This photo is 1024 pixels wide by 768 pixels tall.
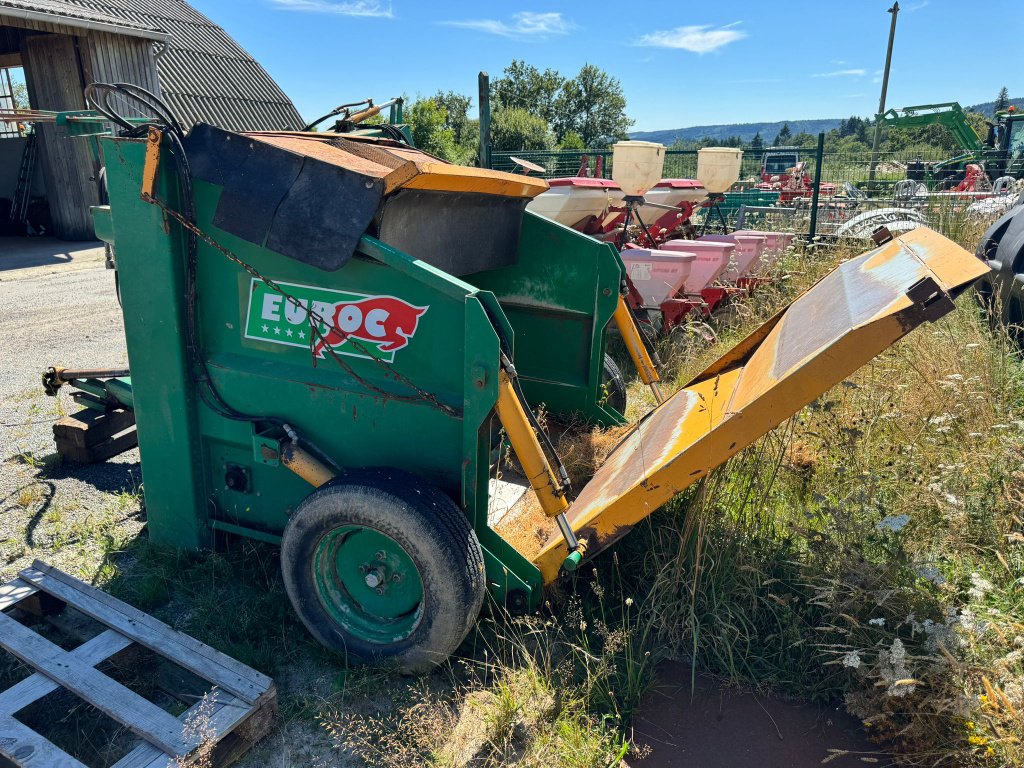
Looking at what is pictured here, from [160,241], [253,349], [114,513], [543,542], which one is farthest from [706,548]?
[114,513]

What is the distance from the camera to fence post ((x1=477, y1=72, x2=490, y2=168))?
9.46 m

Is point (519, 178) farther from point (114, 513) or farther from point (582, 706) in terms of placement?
point (114, 513)

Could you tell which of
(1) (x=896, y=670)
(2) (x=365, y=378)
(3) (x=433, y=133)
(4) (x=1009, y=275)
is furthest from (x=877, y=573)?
(3) (x=433, y=133)

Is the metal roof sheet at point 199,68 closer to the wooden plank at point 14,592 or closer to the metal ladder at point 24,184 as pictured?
the metal ladder at point 24,184

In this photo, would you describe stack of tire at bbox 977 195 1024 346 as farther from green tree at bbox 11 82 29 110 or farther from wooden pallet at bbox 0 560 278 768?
green tree at bbox 11 82 29 110

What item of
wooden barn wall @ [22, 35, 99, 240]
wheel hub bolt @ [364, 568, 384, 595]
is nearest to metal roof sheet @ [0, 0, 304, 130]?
wooden barn wall @ [22, 35, 99, 240]

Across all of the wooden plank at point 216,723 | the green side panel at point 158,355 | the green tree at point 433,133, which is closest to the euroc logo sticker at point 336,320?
the green side panel at point 158,355

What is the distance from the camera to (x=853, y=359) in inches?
81.3

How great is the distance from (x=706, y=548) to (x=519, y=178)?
185 cm

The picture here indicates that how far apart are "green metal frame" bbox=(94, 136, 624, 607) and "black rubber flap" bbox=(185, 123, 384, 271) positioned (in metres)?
0.10

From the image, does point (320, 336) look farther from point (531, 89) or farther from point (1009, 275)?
point (531, 89)

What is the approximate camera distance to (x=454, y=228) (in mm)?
3254

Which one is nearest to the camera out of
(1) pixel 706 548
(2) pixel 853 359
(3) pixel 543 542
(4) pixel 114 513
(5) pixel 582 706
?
(2) pixel 853 359

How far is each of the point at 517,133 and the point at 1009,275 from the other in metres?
33.0
